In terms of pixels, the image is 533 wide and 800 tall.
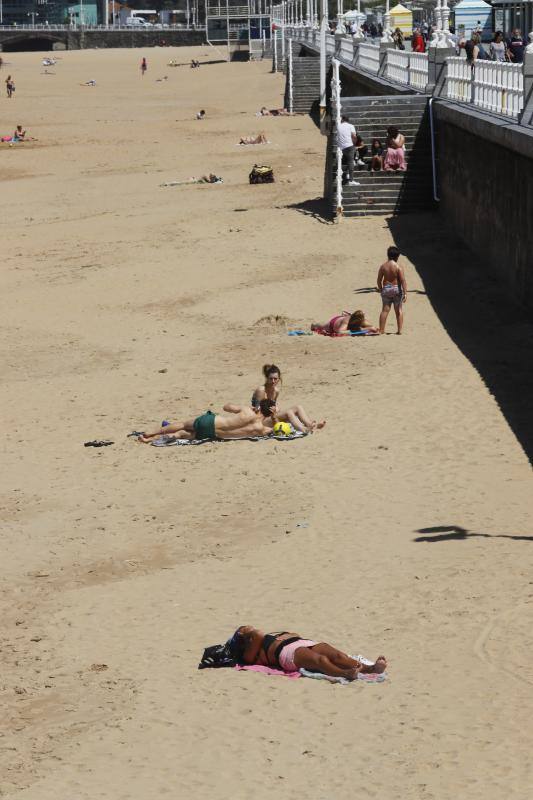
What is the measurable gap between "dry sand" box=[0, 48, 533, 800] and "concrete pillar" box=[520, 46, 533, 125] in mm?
3060

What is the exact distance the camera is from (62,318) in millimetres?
22047

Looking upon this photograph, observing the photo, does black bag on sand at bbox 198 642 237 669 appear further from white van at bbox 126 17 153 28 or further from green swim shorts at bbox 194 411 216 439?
white van at bbox 126 17 153 28

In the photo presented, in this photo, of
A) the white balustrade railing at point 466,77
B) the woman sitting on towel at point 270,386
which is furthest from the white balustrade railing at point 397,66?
the woman sitting on towel at point 270,386

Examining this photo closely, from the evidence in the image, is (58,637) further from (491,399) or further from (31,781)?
(491,399)

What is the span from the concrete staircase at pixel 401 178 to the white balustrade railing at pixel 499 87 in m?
4.00

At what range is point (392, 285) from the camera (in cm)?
1909

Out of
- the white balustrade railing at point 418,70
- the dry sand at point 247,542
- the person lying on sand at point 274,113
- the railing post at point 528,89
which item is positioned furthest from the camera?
the person lying on sand at point 274,113

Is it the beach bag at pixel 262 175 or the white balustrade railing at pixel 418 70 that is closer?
the white balustrade railing at pixel 418 70

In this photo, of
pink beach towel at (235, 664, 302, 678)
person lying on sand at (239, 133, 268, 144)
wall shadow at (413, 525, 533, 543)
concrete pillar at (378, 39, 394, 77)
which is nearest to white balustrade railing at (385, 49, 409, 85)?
concrete pillar at (378, 39, 394, 77)

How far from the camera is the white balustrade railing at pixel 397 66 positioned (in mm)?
35938

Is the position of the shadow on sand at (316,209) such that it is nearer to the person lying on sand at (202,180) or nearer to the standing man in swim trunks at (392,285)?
the person lying on sand at (202,180)

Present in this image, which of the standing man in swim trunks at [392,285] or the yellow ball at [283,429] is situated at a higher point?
the standing man in swim trunks at [392,285]

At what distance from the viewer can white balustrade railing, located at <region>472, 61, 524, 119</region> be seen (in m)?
21.2

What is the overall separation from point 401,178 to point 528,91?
9.64 meters
